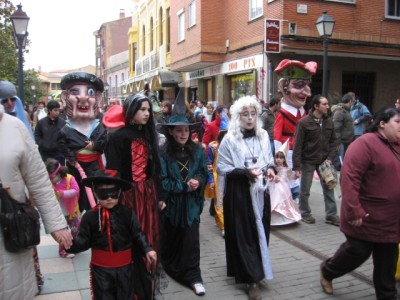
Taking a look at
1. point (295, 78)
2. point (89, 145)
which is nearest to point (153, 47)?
point (295, 78)

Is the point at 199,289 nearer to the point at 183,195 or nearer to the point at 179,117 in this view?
the point at 183,195

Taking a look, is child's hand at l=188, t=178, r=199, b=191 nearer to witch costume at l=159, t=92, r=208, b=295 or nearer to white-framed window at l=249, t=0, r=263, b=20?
witch costume at l=159, t=92, r=208, b=295

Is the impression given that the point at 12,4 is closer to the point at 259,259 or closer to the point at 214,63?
the point at 214,63

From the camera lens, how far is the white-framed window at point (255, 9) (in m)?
14.1

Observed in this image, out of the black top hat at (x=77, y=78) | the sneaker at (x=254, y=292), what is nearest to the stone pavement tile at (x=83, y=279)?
the sneaker at (x=254, y=292)

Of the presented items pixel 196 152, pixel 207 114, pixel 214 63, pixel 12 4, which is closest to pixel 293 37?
pixel 207 114

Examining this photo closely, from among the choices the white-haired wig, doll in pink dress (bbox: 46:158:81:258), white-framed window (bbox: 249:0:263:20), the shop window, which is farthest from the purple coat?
white-framed window (bbox: 249:0:263:20)

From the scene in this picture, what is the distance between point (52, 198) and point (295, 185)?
553 cm

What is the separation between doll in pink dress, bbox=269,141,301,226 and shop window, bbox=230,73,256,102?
828 centimetres

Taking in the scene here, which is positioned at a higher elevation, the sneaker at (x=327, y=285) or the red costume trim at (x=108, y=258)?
the red costume trim at (x=108, y=258)

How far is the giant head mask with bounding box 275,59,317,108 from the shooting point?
21.9 ft

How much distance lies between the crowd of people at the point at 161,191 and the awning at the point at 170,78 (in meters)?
15.5

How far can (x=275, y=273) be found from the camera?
4.64 metres

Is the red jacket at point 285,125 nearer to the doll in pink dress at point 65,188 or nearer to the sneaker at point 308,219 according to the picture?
the sneaker at point 308,219
